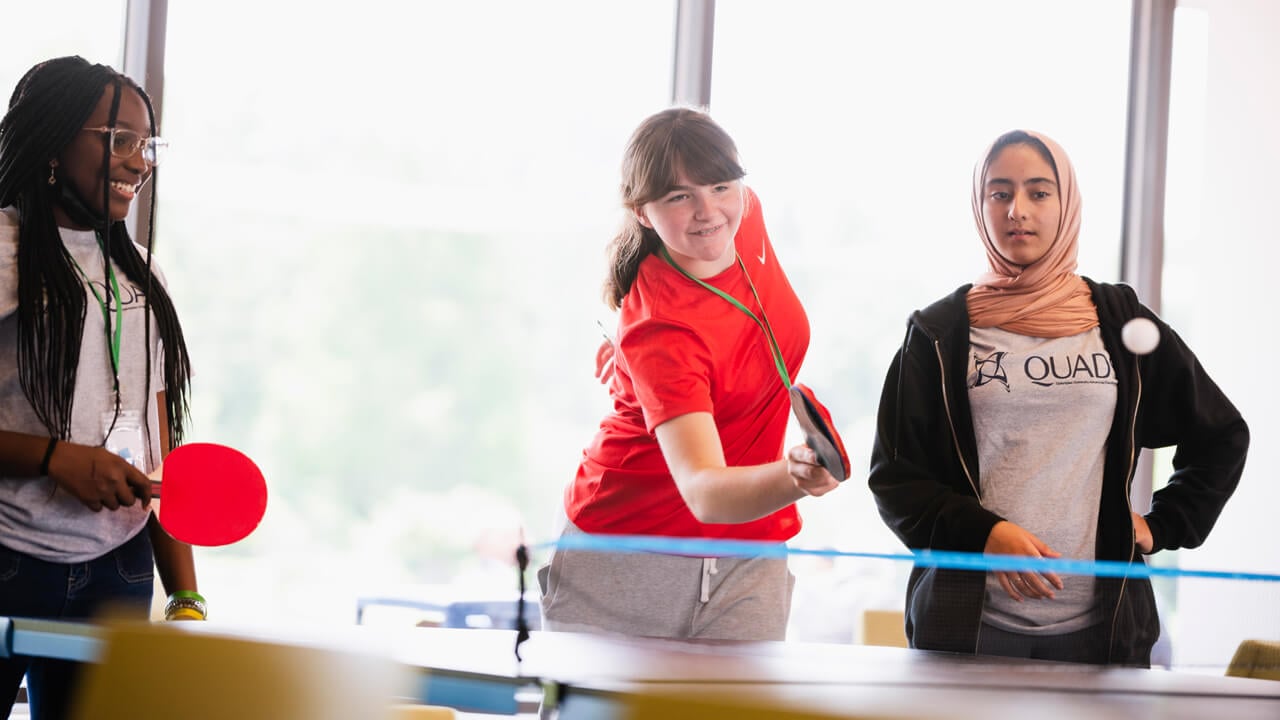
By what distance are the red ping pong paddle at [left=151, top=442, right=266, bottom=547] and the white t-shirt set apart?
73 mm

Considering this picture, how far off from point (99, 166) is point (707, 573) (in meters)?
1.25

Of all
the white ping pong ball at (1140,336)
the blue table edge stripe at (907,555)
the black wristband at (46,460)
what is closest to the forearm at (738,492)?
the blue table edge stripe at (907,555)

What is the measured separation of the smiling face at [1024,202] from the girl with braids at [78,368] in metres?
1.52

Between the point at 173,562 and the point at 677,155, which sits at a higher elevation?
the point at 677,155

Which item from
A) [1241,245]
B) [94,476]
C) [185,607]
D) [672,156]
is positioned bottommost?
[185,607]

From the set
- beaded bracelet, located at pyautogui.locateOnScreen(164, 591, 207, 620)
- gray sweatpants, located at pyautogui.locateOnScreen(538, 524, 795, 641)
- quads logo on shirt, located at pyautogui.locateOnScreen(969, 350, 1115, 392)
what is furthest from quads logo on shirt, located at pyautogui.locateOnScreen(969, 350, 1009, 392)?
beaded bracelet, located at pyautogui.locateOnScreen(164, 591, 207, 620)

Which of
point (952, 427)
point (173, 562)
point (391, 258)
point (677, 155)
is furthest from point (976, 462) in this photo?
point (391, 258)

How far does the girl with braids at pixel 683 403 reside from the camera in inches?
81.5

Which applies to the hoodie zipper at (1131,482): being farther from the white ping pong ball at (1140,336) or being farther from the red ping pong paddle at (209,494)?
the red ping pong paddle at (209,494)

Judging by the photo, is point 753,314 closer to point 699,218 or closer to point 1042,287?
point 699,218

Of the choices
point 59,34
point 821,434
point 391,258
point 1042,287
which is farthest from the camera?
point 391,258

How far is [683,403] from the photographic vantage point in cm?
200

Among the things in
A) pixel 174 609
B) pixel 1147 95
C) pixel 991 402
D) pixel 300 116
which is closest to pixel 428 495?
pixel 300 116

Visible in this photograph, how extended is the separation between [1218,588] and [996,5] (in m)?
2.30
